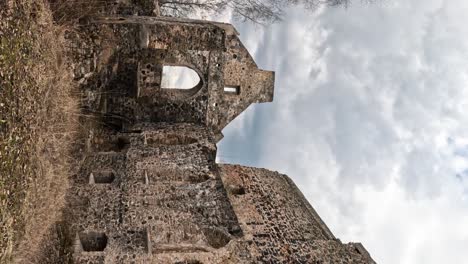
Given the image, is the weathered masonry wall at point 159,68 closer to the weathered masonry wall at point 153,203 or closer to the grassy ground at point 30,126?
the weathered masonry wall at point 153,203

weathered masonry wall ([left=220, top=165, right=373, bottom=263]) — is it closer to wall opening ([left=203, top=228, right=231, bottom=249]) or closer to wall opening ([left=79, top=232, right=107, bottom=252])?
wall opening ([left=203, top=228, right=231, bottom=249])

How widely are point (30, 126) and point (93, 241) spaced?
2.87 metres

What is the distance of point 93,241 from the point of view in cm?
999

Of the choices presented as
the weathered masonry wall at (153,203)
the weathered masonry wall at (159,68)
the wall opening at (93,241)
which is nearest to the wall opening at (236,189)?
the weathered masonry wall at (153,203)

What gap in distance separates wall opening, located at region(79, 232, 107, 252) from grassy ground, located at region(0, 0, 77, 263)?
75 centimetres

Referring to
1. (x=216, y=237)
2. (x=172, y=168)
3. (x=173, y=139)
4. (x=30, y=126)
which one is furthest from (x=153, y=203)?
(x=30, y=126)

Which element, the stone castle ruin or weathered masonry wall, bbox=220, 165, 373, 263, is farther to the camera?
weathered masonry wall, bbox=220, 165, 373, 263

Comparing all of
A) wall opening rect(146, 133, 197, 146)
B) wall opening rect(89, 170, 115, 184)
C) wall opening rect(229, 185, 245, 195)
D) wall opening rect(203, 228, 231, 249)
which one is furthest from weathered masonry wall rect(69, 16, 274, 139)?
wall opening rect(203, 228, 231, 249)

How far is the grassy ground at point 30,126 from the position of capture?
7285 millimetres

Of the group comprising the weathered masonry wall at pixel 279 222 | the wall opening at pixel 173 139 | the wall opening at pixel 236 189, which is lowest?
the weathered masonry wall at pixel 279 222

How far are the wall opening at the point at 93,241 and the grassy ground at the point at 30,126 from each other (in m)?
0.75

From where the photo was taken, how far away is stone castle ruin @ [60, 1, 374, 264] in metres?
10.0

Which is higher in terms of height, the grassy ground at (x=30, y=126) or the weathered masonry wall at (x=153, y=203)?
the grassy ground at (x=30, y=126)

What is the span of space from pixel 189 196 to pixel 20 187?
13.3 feet
